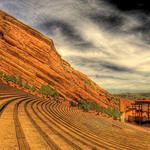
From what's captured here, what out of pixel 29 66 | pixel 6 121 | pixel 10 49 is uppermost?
pixel 10 49

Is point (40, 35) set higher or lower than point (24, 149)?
higher

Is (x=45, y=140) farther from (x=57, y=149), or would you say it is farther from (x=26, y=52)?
(x=26, y=52)

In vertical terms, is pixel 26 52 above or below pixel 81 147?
above

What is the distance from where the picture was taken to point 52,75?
55688 millimetres

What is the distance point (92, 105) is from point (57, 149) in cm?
5117

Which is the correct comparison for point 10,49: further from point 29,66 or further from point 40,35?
point 40,35

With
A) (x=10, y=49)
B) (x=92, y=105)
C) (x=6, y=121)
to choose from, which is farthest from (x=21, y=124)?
(x=92, y=105)

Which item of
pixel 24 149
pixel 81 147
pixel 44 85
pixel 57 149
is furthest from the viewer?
pixel 44 85

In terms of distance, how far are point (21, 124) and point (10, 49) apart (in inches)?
1654

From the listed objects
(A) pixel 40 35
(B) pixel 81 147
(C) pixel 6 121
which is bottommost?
(B) pixel 81 147

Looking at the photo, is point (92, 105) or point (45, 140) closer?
point (45, 140)

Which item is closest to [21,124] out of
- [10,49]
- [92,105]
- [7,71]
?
[7,71]

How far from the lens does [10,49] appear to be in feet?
167

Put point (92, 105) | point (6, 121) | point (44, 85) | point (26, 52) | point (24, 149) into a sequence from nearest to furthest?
point (24, 149) → point (6, 121) → point (44, 85) → point (26, 52) → point (92, 105)
